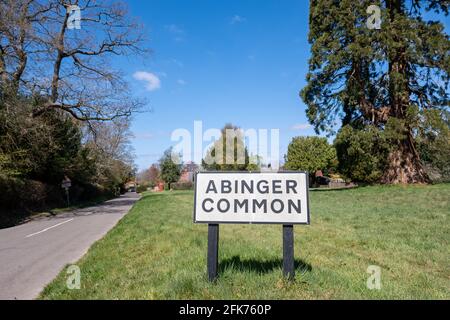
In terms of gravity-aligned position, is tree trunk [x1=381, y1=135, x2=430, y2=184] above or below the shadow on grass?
above

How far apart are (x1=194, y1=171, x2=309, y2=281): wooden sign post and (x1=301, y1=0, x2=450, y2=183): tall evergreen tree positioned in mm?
21242

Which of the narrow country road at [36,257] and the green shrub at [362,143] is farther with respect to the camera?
the green shrub at [362,143]

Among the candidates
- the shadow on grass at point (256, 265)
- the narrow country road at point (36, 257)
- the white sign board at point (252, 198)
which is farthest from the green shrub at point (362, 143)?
the white sign board at point (252, 198)

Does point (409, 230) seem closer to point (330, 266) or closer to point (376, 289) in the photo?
point (330, 266)

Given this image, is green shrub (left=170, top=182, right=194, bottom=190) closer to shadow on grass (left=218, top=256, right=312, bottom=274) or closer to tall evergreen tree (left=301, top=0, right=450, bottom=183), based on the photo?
tall evergreen tree (left=301, top=0, right=450, bottom=183)

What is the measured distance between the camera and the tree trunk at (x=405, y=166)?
25.5 metres

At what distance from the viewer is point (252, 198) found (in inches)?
178

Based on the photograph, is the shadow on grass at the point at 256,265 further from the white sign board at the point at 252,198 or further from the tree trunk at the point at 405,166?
the tree trunk at the point at 405,166

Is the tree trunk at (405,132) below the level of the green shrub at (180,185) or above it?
above

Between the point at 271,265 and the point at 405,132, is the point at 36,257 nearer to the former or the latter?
the point at 271,265

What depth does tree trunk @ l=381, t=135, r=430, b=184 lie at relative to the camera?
83.5 ft

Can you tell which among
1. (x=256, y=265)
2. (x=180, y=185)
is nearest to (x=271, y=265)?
(x=256, y=265)

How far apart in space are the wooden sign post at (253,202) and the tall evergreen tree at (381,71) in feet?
69.7

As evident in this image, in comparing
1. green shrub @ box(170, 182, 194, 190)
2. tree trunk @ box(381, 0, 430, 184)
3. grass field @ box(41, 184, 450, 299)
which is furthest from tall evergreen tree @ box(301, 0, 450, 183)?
green shrub @ box(170, 182, 194, 190)
